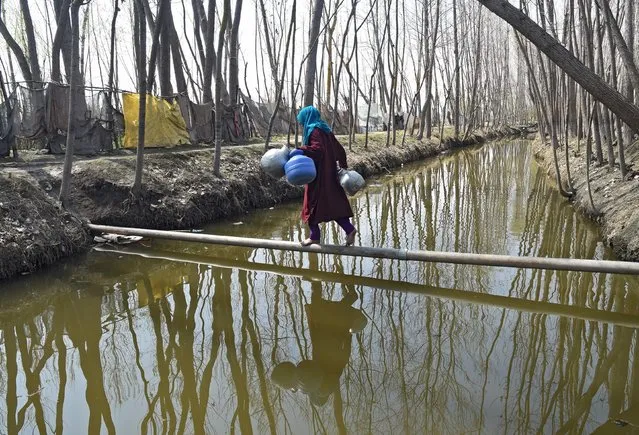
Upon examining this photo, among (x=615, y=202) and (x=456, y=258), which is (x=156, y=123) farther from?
(x=615, y=202)

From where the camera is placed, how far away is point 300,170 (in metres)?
5.01

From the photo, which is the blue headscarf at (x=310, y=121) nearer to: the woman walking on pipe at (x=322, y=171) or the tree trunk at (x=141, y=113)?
the woman walking on pipe at (x=322, y=171)

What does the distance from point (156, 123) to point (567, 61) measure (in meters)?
10.4

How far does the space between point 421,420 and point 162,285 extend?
4078 mm

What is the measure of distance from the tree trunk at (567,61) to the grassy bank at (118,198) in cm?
631

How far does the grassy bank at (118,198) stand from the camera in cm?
711

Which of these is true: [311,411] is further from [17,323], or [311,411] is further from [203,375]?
[17,323]

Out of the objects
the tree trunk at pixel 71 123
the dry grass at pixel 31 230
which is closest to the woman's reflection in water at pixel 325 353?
the dry grass at pixel 31 230

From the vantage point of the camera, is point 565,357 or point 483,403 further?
point 565,357

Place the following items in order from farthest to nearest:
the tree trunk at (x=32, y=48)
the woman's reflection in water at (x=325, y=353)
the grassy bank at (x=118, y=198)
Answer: the tree trunk at (x=32, y=48)
the grassy bank at (x=118, y=198)
the woman's reflection in water at (x=325, y=353)

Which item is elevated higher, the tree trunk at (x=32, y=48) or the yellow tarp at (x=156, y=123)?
the tree trunk at (x=32, y=48)

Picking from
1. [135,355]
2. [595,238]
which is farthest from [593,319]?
[135,355]

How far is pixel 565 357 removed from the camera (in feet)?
13.7

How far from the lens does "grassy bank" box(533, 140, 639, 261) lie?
655 cm
